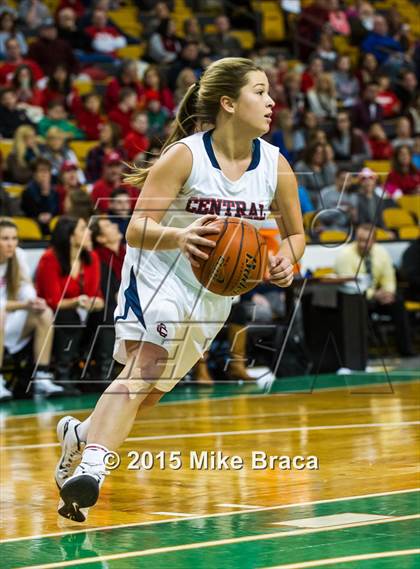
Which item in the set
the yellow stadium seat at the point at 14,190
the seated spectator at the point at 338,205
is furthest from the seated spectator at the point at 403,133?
the yellow stadium seat at the point at 14,190

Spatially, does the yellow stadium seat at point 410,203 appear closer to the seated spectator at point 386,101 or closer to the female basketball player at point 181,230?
the seated spectator at point 386,101

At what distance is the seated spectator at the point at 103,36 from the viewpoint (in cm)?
1600

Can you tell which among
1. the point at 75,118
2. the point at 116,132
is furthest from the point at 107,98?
the point at 116,132

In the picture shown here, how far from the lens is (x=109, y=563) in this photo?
4.22 metres

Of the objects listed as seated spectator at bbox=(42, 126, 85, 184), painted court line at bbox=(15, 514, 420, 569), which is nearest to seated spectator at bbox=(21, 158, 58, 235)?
seated spectator at bbox=(42, 126, 85, 184)

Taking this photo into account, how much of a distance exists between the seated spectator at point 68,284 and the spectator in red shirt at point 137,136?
320 cm

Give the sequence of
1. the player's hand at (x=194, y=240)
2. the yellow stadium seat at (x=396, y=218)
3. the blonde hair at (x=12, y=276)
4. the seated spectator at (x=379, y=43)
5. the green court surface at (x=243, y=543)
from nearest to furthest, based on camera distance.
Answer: the green court surface at (x=243, y=543) < the player's hand at (x=194, y=240) < the blonde hair at (x=12, y=276) < the yellow stadium seat at (x=396, y=218) < the seated spectator at (x=379, y=43)

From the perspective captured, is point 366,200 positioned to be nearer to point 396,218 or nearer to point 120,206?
point 396,218

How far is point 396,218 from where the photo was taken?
14.6 meters

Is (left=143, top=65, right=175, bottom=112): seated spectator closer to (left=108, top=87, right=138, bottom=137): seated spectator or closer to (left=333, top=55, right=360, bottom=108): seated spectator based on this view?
(left=108, top=87, right=138, bottom=137): seated spectator

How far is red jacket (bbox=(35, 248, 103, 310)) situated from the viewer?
1039 centimetres

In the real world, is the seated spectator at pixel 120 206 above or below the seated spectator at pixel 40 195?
above

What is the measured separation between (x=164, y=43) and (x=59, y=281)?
6.92 m

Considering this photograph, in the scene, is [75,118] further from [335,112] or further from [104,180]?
[335,112]
